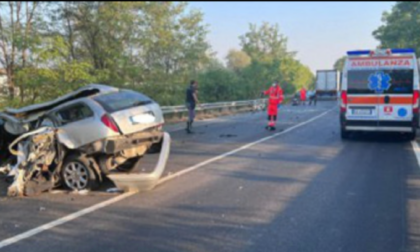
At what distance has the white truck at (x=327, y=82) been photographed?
52219mm

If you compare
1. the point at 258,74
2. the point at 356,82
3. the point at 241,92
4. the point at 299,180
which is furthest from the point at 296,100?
the point at 299,180

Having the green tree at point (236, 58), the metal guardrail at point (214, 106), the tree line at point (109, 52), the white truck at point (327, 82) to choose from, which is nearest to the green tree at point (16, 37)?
the tree line at point (109, 52)

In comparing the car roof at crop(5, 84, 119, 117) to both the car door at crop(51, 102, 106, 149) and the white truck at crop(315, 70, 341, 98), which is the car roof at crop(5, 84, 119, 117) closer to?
the car door at crop(51, 102, 106, 149)

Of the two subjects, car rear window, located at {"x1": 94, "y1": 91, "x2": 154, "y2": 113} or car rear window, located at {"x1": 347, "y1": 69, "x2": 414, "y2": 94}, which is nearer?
car rear window, located at {"x1": 94, "y1": 91, "x2": 154, "y2": 113}

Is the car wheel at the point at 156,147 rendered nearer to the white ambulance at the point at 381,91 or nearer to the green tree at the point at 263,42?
the white ambulance at the point at 381,91

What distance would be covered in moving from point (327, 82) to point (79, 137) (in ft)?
162

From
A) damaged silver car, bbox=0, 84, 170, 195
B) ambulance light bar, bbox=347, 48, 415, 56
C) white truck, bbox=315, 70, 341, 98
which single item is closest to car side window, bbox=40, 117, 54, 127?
damaged silver car, bbox=0, 84, 170, 195

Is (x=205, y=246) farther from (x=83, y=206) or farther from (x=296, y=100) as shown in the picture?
(x=296, y=100)

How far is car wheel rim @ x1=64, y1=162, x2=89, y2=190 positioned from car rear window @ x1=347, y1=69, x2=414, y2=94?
28.5 ft

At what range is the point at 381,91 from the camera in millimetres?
12422

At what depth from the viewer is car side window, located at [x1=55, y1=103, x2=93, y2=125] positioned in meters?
6.75

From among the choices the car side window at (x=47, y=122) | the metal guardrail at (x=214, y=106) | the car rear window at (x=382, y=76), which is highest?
the car rear window at (x=382, y=76)

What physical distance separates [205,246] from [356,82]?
31.8 feet

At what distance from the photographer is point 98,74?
19.4 m
